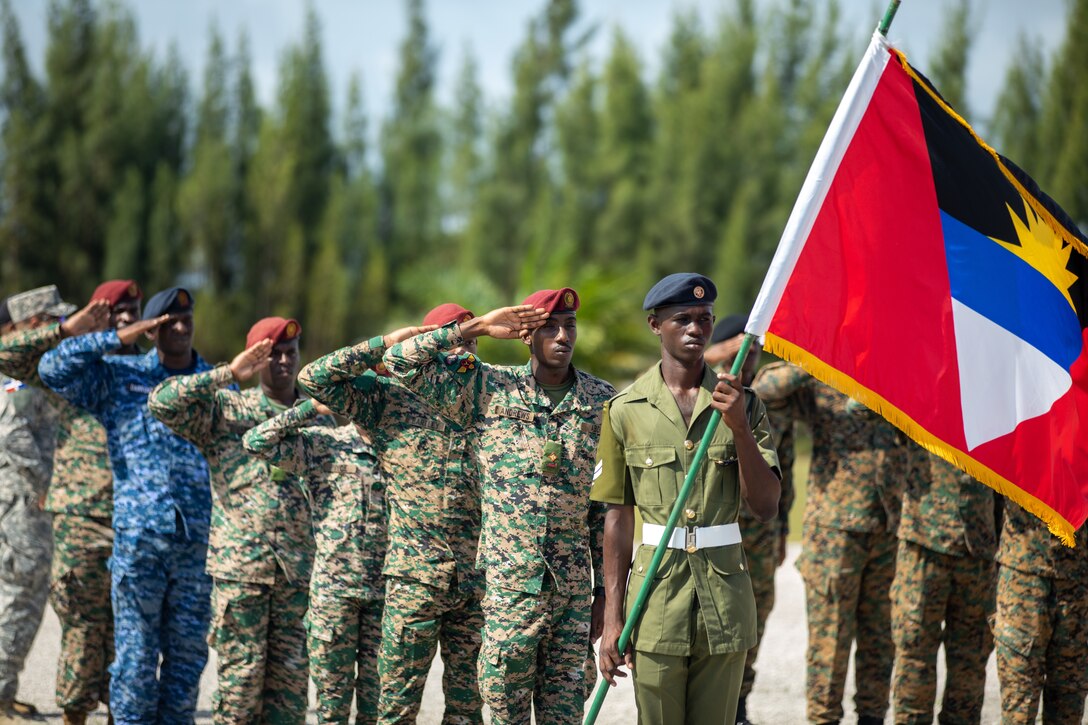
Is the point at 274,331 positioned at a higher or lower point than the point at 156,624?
higher

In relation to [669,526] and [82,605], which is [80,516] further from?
[669,526]

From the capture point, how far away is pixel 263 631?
6.41 metres

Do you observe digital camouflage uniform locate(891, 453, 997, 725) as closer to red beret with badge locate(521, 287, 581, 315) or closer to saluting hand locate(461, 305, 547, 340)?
red beret with badge locate(521, 287, 581, 315)

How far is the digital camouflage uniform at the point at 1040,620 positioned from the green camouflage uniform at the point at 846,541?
1.14 metres

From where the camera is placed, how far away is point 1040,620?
20.4 ft

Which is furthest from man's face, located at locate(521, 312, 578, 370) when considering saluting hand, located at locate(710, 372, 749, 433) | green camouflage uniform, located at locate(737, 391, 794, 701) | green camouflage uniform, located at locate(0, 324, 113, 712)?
green camouflage uniform, located at locate(0, 324, 113, 712)

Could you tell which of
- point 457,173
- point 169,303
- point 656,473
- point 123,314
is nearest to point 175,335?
point 169,303

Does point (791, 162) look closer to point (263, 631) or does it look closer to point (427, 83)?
point (427, 83)

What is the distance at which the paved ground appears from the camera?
26.1 feet

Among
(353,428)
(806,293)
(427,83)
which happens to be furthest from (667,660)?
(427,83)

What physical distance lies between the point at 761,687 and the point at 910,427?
433cm

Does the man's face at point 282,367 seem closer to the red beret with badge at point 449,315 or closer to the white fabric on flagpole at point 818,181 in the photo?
the red beret with badge at point 449,315

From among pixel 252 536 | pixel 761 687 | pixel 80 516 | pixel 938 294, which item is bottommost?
pixel 761 687

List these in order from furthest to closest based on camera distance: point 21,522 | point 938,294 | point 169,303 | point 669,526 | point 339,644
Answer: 1. point 21,522
2. point 169,303
3. point 339,644
4. point 938,294
5. point 669,526
